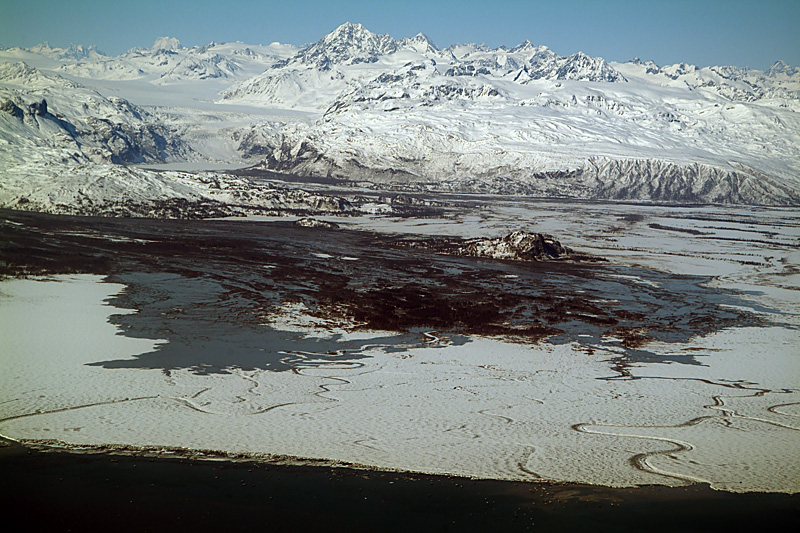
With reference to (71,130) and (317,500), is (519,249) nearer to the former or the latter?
(317,500)

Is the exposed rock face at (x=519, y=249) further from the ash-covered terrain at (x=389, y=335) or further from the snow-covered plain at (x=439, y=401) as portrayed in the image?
the snow-covered plain at (x=439, y=401)

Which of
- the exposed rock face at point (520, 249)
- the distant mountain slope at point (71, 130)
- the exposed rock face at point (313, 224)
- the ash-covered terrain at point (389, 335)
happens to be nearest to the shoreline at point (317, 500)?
the ash-covered terrain at point (389, 335)

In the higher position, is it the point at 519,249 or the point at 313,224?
the point at 313,224

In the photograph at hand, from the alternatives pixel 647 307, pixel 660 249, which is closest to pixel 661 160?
pixel 660 249

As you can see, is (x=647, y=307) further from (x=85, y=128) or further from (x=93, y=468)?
(x=85, y=128)

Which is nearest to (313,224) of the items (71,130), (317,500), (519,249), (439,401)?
(519,249)
